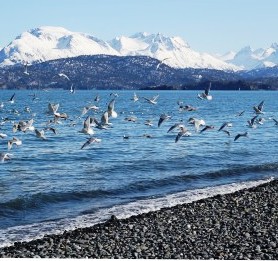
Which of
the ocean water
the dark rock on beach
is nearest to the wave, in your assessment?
the ocean water

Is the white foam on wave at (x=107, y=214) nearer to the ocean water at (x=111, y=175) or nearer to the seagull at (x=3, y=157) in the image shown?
the ocean water at (x=111, y=175)

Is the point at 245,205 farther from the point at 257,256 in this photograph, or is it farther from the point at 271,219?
the point at 257,256

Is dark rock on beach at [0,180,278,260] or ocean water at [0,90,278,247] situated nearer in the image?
dark rock on beach at [0,180,278,260]

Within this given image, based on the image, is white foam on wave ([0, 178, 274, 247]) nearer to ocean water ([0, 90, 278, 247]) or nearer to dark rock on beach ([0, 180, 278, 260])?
ocean water ([0, 90, 278, 247])

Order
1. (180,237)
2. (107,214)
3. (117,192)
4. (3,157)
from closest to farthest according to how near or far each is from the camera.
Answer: (180,237), (107,214), (117,192), (3,157)

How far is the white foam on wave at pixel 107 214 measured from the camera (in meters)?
12.9

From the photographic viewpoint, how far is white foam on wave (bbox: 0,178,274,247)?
42.5 feet

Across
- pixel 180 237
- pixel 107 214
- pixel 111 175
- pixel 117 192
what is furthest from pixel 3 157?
pixel 180 237

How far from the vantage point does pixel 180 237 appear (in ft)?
37.9

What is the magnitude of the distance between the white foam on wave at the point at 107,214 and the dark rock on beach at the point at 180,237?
0.64 meters

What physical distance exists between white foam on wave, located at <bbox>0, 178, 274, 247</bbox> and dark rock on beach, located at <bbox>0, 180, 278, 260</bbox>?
0.64 meters

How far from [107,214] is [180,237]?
146 inches

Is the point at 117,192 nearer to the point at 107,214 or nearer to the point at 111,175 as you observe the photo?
the point at 107,214

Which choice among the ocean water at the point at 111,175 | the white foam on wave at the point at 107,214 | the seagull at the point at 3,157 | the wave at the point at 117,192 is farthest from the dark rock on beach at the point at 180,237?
the seagull at the point at 3,157
